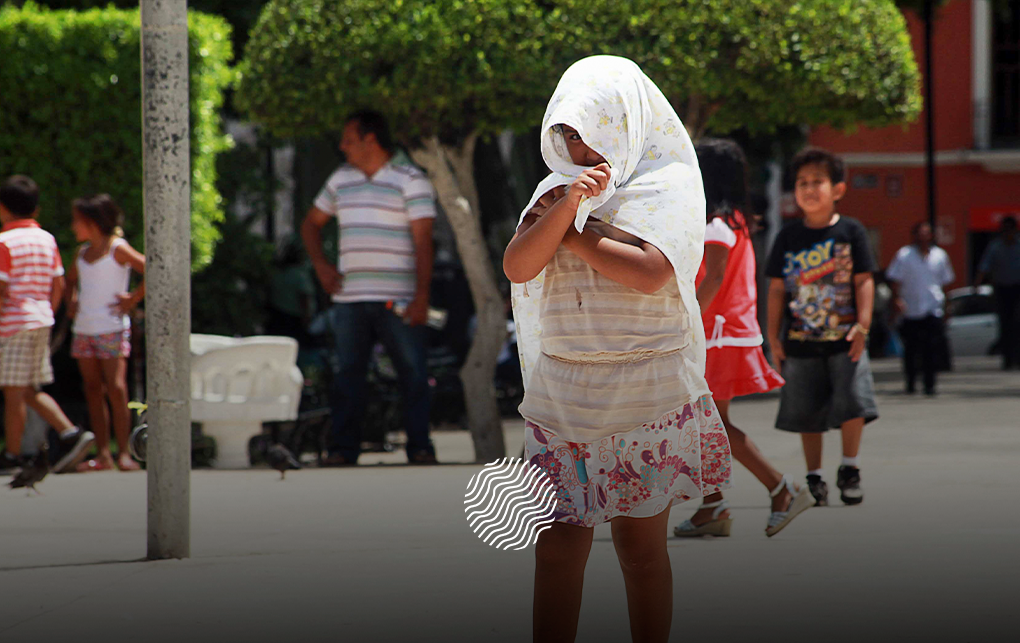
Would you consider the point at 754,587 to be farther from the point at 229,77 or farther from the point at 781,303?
the point at 229,77

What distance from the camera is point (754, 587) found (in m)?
4.90

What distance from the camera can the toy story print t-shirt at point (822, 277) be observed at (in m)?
6.71

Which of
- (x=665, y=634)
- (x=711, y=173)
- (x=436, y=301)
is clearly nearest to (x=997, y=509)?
(x=711, y=173)

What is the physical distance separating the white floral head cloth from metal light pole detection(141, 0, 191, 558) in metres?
2.14

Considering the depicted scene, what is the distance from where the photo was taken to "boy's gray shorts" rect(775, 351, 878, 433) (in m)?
6.68

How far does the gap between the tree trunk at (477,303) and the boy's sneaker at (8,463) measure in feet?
Result: 9.60

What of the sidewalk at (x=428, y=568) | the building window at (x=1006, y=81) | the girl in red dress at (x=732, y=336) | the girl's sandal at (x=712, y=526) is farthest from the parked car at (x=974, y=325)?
the girl's sandal at (x=712, y=526)

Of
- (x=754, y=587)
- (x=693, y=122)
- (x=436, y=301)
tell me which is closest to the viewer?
(x=754, y=587)

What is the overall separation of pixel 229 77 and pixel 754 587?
6544 millimetres

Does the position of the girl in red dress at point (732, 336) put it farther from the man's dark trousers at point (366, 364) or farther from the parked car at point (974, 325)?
the parked car at point (974, 325)

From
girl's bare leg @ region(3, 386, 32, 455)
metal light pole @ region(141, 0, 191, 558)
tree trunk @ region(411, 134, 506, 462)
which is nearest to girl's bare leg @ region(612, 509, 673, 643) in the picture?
metal light pole @ region(141, 0, 191, 558)

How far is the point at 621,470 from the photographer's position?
3.58 m

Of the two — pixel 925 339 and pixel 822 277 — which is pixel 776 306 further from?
pixel 925 339

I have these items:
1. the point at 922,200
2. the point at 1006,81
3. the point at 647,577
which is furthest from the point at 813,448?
the point at 1006,81
